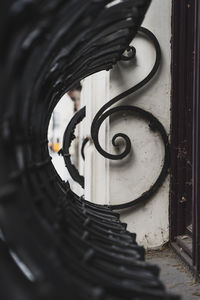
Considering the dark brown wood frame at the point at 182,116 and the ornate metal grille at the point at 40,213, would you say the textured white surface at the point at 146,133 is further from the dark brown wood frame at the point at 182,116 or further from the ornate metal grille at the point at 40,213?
the ornate metal grille at the point at 40,213

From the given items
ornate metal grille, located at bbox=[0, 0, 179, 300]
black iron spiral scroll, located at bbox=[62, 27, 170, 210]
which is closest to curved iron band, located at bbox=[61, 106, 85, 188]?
black iron spiral scroll, located at bbox=[62, 27, 170, 210]

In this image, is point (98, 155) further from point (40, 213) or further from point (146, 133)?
point (40, 213)

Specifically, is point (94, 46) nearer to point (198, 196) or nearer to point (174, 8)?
point (198, 196)

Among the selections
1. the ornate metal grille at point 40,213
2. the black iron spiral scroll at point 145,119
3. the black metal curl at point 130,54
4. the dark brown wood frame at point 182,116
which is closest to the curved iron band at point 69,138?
the black iron spiral scroll at point 145,119

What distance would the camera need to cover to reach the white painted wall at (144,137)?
2412mm

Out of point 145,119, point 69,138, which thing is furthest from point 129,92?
point 69,138

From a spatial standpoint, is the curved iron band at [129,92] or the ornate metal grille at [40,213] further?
the curved iron band at [129,92]

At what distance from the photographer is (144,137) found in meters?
2.42

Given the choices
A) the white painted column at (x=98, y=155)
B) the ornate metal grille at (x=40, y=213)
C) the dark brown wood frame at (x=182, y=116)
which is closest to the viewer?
the ornate metal grille at (x=40, y=213)

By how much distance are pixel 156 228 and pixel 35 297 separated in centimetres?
207

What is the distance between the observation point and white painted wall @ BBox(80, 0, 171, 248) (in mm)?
2412

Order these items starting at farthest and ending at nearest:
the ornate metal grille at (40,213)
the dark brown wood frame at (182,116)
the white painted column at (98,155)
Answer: the white painted column at (98,155), the dark brown wood frame at (182,116), the ornate metal grille at (40,213)

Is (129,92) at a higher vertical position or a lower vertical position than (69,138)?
higher

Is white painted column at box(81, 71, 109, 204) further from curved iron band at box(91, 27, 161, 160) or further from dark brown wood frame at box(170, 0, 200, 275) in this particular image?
dark brown wood frame at box(170, 0, 200, 275)
